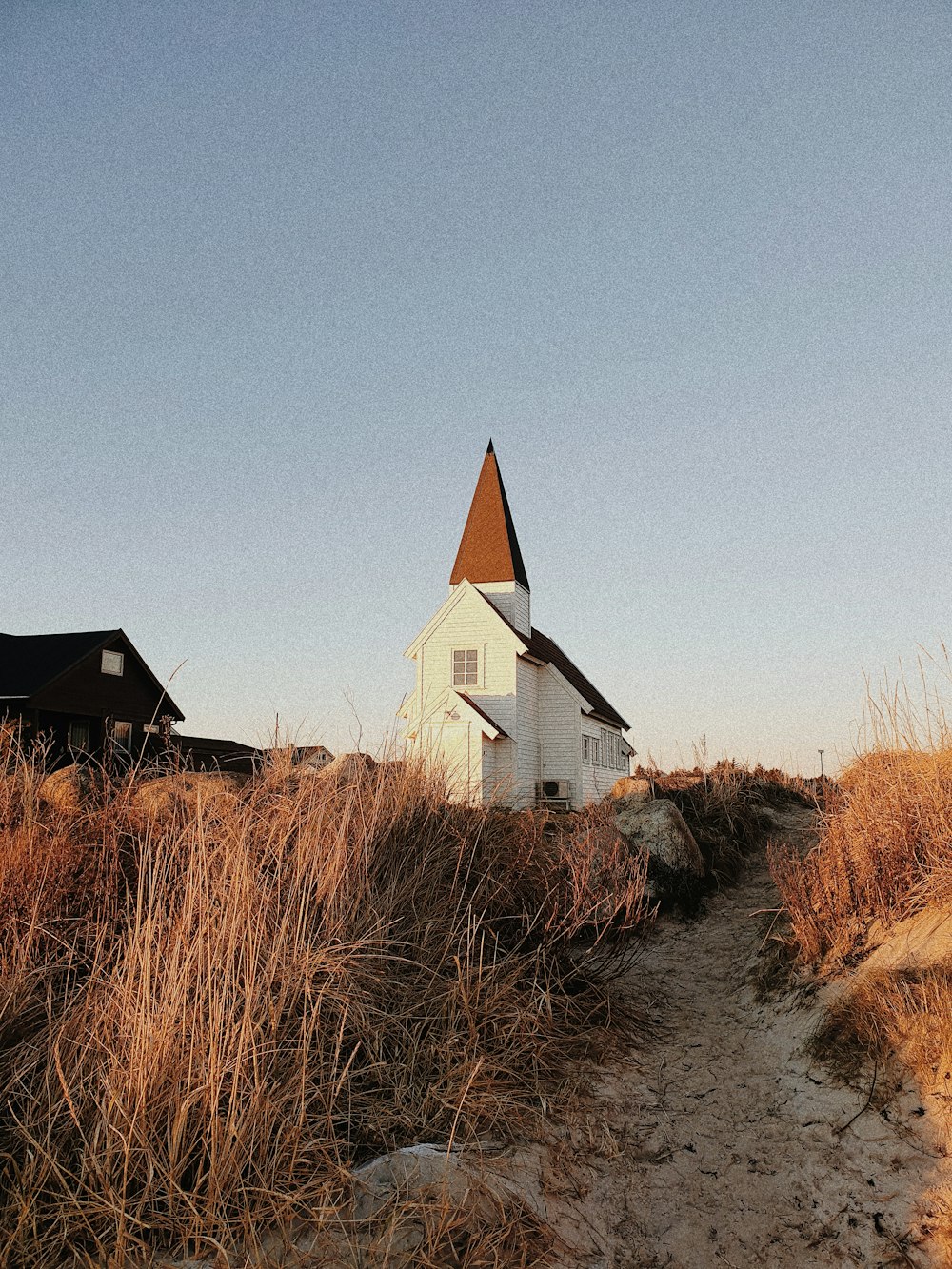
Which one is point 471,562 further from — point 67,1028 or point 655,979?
point 67,1028

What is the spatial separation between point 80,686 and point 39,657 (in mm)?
1858

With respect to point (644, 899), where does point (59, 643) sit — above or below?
above

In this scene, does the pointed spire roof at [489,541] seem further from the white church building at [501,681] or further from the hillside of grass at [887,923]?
the hillside of grass at [887,923]

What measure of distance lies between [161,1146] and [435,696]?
68.1 ft

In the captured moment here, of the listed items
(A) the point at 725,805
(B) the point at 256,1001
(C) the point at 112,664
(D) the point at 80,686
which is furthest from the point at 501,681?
(B) the point at 256,1001

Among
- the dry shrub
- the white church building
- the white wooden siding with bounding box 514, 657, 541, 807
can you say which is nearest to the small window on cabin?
the white church building

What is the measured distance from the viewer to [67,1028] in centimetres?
428

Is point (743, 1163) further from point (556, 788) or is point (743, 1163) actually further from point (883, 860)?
point (556, 788)

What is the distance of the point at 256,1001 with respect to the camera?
4410 millimetres

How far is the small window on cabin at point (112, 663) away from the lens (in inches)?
1323

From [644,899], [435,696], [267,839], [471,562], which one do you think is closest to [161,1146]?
[267,839]

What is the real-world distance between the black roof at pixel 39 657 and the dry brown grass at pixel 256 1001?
1006 inches

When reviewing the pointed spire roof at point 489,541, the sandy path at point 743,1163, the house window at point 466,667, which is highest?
the pointed spire roof at point 489,541

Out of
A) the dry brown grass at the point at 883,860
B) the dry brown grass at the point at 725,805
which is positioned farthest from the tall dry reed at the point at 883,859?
the dry brown grass at the point at 725,805
